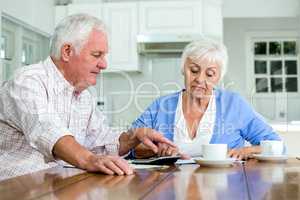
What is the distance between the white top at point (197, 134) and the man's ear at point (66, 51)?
60 centimetres

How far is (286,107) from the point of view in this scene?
5629 millimetres

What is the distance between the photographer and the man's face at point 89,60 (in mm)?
1695

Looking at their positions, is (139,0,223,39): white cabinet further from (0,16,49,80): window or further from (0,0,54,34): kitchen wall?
(0,16,49,80): window

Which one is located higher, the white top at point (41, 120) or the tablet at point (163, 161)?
the white top at point (41, 120)

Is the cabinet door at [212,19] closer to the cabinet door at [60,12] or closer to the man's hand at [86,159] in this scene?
the cabinet door at [60,12]

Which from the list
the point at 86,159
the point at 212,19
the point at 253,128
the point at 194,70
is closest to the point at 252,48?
the point at 212,19

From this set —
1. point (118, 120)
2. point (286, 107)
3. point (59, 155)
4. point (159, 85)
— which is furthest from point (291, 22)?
point (59, 155)

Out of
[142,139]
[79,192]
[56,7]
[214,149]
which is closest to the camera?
[79,192]

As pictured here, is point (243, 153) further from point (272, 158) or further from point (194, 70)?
point (194, 70)

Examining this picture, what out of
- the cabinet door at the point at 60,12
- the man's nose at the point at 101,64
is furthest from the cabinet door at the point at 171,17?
the man's nose at the point at 101,64

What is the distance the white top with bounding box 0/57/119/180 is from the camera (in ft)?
4.55

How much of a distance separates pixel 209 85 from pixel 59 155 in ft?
3.54

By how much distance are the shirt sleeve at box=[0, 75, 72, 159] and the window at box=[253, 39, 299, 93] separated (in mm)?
4929

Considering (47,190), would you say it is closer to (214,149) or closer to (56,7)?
(214,149)
